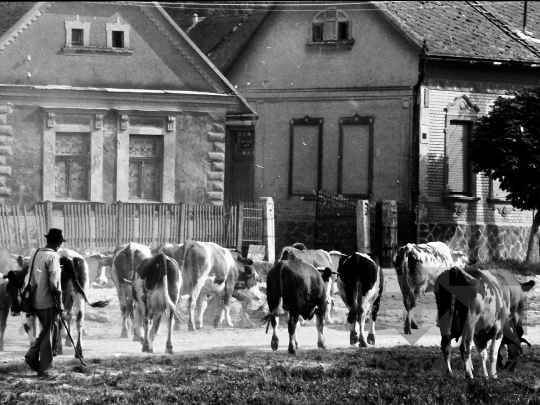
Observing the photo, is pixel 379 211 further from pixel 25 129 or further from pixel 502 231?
pixel 25 129

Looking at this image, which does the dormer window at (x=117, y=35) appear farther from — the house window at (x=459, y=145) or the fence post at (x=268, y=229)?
the house window at (x=459, y=145)

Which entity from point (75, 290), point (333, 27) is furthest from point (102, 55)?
point (75, 290)

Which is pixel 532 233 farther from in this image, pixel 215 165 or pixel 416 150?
pixel 215 165

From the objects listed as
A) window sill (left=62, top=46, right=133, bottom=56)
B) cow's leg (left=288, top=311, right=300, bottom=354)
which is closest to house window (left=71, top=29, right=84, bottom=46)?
window sill (left=62, top=46, right=133, bottom=56)

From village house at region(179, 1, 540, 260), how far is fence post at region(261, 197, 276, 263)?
369 centimetres

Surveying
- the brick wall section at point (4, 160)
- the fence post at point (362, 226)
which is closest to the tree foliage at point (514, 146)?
the fence post at point (362, 226)

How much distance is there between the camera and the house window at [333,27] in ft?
118

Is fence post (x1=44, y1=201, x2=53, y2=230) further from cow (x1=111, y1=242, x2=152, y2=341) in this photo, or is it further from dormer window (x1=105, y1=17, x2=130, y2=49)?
cow (x1=111, y1=242, x2=152, y2=341)

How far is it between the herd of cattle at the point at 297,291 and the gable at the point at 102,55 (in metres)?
8.57

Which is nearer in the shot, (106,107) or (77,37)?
(77,37)

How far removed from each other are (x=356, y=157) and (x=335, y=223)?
2.62 metres

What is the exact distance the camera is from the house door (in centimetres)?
3853

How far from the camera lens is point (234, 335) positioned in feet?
73.0

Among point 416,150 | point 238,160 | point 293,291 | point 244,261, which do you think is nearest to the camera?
point 293,291
